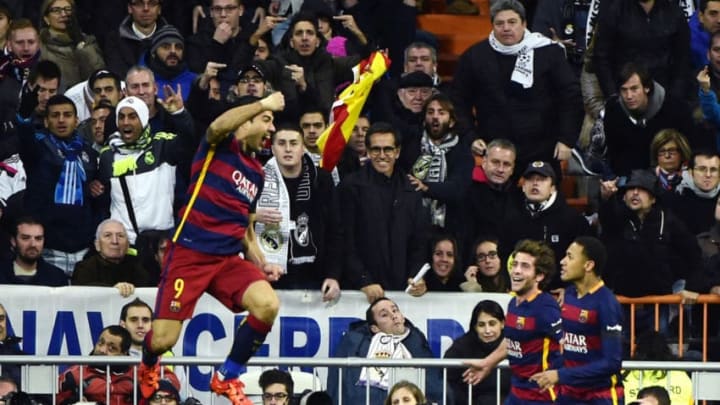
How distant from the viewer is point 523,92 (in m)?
20.5

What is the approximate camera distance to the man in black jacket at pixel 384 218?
18.7 meters

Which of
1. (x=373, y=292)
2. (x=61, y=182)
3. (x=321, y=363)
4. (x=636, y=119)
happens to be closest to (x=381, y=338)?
(x=373, y=292)

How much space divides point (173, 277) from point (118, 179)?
363cm

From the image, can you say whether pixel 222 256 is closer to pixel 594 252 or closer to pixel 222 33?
pixel 594 252

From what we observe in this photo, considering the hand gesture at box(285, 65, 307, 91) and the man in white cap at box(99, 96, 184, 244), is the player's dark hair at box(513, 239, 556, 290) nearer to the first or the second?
the man in white cap at box(99, 96, 184, 244)

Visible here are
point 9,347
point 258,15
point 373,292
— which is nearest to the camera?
point 9,347

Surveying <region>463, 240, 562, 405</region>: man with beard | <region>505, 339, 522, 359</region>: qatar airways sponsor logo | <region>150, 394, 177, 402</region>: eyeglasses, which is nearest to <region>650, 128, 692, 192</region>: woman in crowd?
<region>463, 240, 562, 405</region>: man with beard

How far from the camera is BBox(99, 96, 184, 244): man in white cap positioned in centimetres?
1875

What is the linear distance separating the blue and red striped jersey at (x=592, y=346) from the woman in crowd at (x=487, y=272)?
245cm

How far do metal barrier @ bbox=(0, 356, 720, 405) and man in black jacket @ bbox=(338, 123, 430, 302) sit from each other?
2.58 meters

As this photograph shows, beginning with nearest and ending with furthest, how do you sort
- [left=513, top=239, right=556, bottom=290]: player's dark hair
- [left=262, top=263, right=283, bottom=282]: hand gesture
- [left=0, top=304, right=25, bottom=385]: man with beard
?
[left=513, top=239, right=556, bottom=290]: player's dark hair, [left=262, top=263, right=283, bottom=282]: hand gesture, [left=0, top=304, right=25, bottom=385]: man with beard

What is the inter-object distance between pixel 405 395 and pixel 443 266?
2.99 metres

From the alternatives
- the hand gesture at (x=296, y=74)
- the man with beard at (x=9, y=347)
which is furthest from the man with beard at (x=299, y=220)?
the man with beard at (x=9, y=347)

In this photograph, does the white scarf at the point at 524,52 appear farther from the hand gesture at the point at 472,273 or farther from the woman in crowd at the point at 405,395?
the woman in crowd at the point at 405,395
